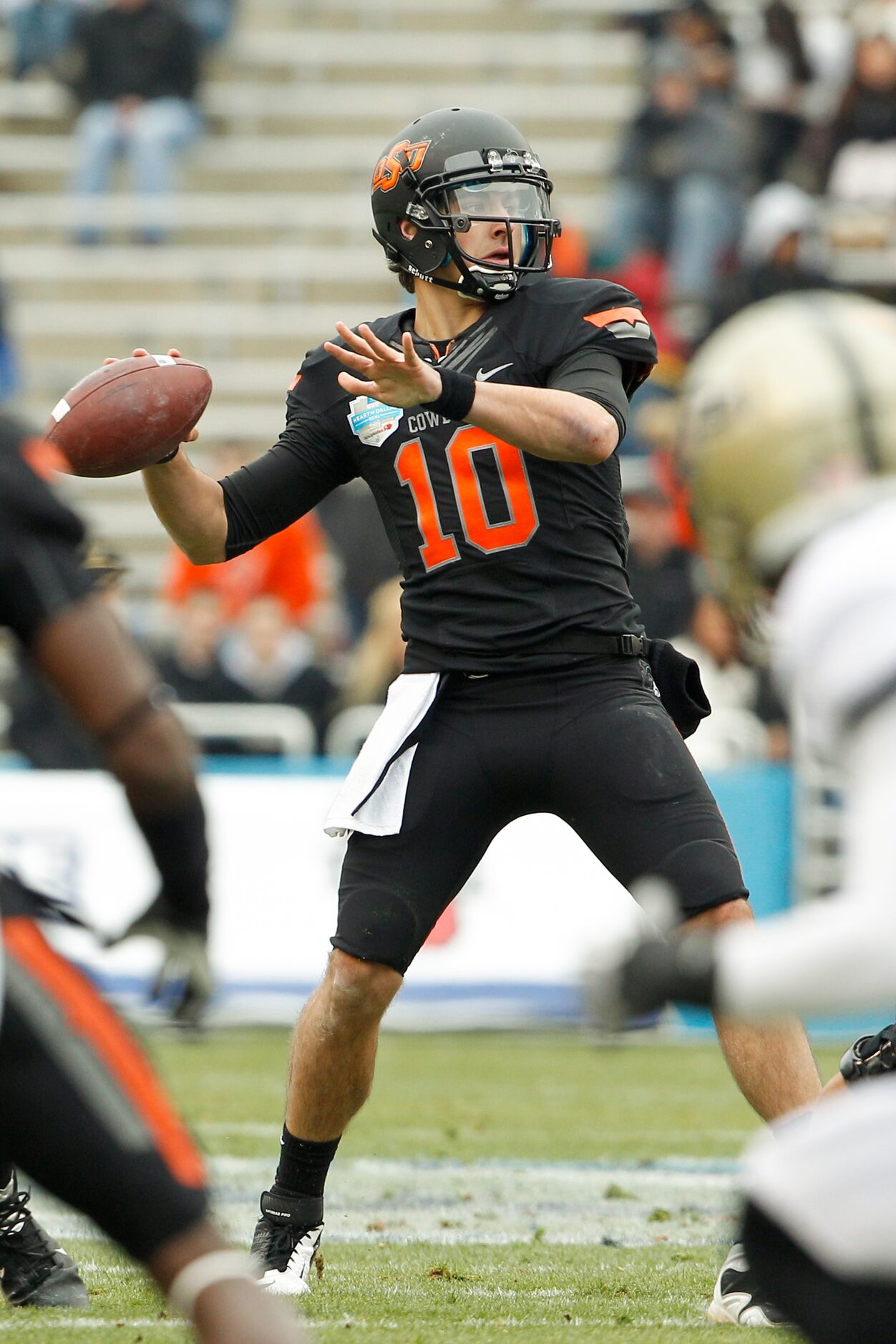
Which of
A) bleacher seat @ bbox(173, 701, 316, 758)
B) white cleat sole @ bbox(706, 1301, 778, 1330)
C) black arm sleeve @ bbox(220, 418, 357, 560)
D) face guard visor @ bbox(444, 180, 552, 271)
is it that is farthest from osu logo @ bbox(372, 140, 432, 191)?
bleacher seat @ bbox(173, 701, 316, 758)

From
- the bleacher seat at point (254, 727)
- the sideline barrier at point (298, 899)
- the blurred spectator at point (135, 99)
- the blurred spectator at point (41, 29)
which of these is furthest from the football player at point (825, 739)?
the blurred spectator at point (41, 29)

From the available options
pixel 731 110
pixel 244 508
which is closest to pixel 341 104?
pixel 731 110

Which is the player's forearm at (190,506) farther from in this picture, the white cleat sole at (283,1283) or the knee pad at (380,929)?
the white cleat sole at (283,1283)

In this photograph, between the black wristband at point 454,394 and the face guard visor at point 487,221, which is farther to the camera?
the face guard visor at point 487,221

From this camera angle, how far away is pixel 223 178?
13789 mm

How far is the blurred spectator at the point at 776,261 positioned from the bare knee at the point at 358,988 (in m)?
5.91

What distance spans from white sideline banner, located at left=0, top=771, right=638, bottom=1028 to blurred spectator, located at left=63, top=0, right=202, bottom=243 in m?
5.88

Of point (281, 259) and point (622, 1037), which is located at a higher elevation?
point (281, 259)

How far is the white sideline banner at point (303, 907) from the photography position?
26.7 feet

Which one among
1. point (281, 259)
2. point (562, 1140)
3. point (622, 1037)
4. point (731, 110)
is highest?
point (731, 110)

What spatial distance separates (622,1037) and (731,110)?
19.2 feet

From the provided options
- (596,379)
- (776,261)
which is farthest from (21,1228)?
(776,261)

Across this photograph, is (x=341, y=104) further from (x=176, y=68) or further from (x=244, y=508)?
(x=244, y=508)

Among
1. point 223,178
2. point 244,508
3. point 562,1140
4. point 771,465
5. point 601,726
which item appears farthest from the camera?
point 223,178
